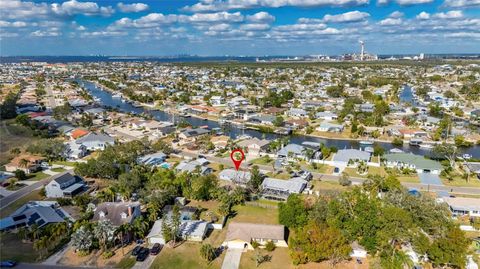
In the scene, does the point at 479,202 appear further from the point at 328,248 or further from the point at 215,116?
the point at 215,116

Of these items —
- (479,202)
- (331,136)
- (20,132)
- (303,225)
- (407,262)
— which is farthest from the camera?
(331,136)

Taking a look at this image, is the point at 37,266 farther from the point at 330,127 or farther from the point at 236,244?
the point at 330,127

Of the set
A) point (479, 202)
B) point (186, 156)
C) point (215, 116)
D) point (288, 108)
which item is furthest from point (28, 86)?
point (479, 202)

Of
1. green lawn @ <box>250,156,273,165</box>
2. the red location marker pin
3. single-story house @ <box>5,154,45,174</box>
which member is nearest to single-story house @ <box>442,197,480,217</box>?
green lawn @ <box>250,156,273,165</box>

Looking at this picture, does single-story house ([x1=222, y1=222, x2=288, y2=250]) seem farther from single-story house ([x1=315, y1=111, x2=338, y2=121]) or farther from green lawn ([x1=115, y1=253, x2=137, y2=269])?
single-story house ([x1=315, y1=111, x2=338, y2=121])

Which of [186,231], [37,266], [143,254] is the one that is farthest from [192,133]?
[37,266]

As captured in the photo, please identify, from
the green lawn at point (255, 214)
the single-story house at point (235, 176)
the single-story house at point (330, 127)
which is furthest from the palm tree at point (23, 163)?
the single-story house at point (330, 127)
